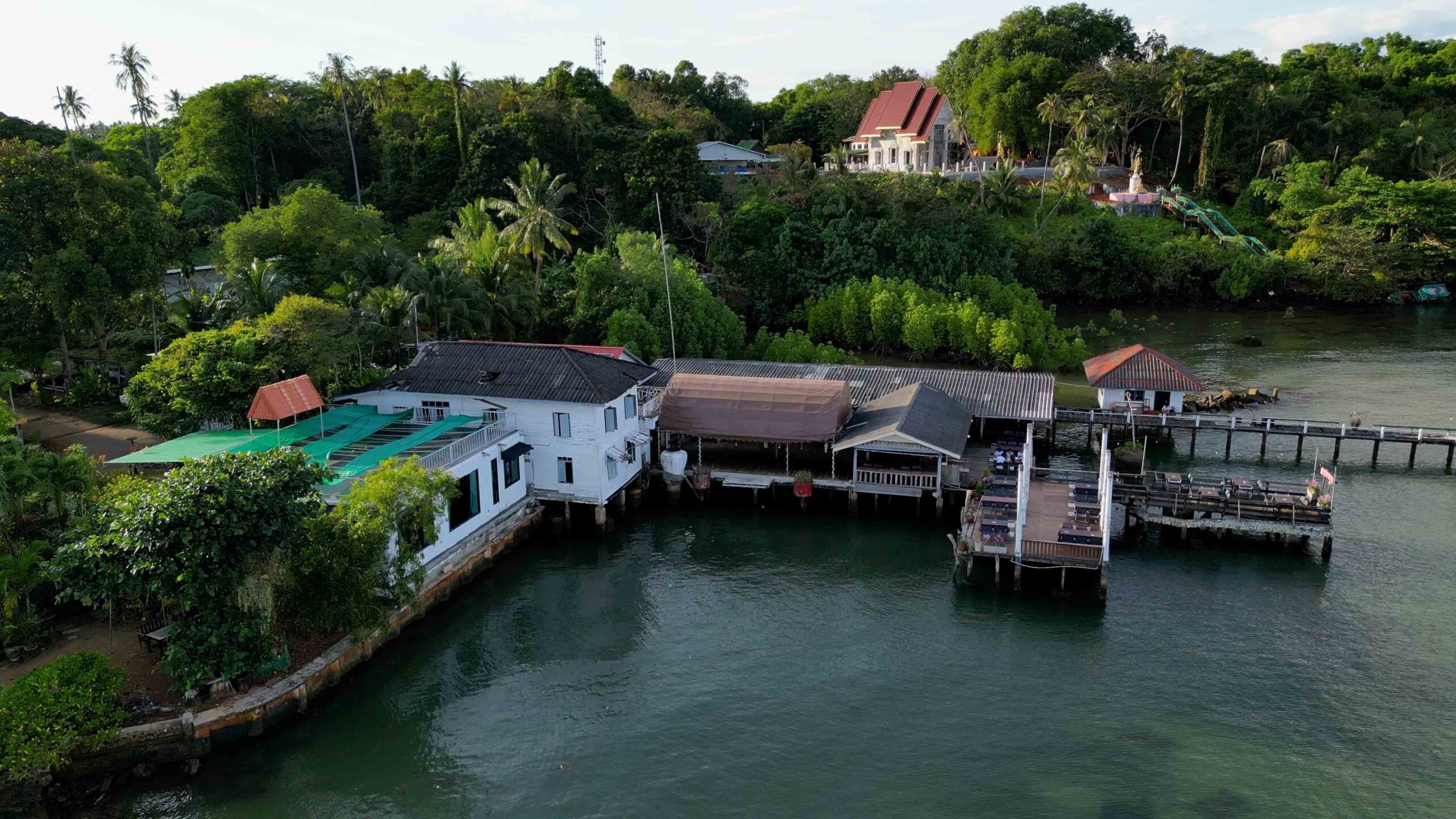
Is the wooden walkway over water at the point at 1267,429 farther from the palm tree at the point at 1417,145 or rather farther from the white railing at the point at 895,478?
the palm tree at the point at 1417,145

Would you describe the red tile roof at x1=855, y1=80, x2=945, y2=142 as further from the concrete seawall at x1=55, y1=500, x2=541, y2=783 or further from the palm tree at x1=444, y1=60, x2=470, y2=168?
the concrete seawall at x1=55, y1=500, x2=541, y2=783

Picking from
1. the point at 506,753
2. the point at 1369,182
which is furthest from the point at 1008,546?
the point at 1369,182

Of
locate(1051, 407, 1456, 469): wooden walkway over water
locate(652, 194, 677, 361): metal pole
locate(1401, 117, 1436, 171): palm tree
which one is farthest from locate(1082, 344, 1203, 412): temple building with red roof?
locate(1401, 117, 1436, 171): palm tree

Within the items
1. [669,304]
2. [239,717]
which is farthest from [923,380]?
[239,717]

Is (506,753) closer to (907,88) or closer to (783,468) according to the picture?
(783,468)

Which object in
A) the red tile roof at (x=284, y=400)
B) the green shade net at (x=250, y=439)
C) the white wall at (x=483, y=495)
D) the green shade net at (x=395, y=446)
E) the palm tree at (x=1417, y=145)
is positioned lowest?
the white wall at (x=483, y=495)

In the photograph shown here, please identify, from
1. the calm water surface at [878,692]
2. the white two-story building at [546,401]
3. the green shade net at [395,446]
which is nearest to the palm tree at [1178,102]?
the calm water surface at [878,692]

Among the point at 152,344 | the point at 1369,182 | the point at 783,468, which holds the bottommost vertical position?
the point at 783,468

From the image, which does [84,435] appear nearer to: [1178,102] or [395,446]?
[395,446]
